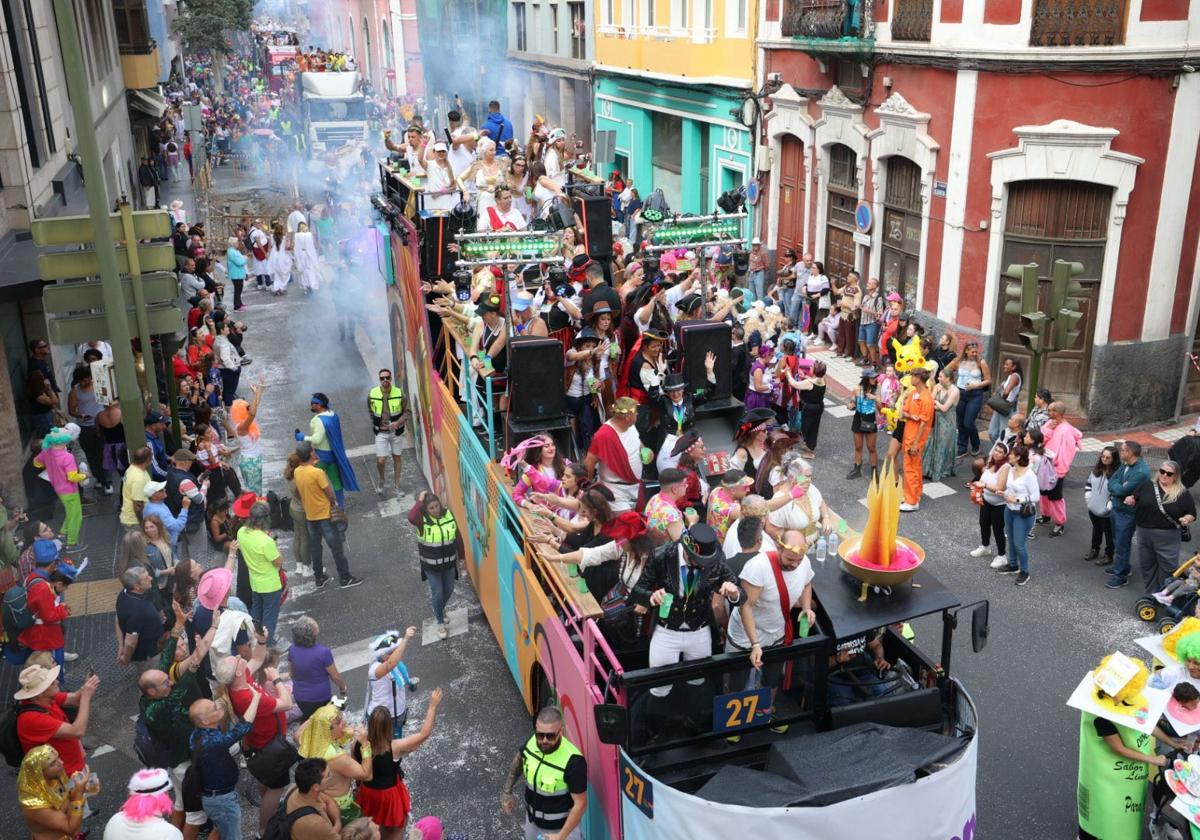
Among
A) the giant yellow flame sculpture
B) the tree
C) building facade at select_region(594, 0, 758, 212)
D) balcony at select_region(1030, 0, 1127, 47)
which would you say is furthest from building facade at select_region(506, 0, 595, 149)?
the giant yellow flame sculpture

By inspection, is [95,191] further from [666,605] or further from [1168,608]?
[1168,608]

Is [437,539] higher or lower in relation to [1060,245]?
lower

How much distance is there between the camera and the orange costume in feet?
38.9

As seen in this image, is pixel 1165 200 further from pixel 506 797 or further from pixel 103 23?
pixel 103 23

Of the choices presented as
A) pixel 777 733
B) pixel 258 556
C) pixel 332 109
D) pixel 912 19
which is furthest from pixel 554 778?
pixel 332 109

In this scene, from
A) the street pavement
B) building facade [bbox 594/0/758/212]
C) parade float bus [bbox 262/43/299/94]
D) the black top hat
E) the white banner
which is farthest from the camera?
parade float bus [bbox 262/43/299/94]

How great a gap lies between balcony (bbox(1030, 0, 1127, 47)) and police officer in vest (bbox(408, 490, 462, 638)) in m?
10.2

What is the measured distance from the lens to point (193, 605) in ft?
27.5

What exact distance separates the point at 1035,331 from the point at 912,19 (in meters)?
6.66

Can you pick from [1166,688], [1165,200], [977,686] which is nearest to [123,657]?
[977,686]

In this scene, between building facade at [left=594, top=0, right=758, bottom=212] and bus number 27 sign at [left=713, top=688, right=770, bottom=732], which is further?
building facade at [left=594, top=0, right=758, bottom=212]

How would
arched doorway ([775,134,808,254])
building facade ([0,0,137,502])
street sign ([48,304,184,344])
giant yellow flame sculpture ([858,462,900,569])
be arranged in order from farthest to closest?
arched doorway ([775,134,808,254])
building facade ([0,0,137,502])
street sign ([48,304,184,344])
giant yellow flame sculpture ([858,462,900,569])

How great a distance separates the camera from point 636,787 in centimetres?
552

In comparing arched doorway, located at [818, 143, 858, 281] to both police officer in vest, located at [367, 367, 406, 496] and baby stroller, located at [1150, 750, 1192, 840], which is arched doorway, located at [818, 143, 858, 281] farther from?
baby stroller, located at [1150, 750, 1192, 840]
